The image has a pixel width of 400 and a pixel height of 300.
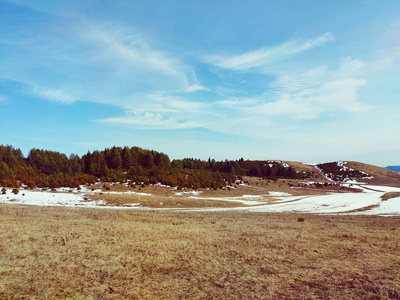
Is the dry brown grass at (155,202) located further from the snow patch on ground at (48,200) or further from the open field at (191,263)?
the open field at (191,263)

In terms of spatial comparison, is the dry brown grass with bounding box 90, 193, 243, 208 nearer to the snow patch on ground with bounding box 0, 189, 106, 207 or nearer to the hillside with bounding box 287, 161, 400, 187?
the snow patch on ground with bounding box 0, 189, 106, 207

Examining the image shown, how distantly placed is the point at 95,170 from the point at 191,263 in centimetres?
6734

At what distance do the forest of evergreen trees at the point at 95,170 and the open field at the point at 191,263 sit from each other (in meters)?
46.2

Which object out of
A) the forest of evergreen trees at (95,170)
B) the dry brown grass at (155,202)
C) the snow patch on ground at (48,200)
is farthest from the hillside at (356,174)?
the snow patch on ground at (48,200)

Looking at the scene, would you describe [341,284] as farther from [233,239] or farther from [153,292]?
[233,239]

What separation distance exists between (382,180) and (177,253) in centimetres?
13011

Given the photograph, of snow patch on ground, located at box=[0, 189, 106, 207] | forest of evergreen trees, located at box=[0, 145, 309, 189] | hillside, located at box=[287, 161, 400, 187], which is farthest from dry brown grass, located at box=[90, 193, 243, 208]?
hillside, located at box=[287, 161, 400, 187]

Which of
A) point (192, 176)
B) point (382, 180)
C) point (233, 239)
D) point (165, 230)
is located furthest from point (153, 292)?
point (382, 180)

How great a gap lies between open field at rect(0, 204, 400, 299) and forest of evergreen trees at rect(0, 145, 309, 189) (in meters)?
46.2

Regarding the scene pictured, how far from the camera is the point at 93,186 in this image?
58.7 metres

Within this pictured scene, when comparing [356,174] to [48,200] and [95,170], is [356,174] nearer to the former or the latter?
[95,170]

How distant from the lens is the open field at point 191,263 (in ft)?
26.8

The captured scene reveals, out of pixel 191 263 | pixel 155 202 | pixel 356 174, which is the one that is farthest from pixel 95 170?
pixel 356 174

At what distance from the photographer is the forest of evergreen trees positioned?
58.5 meters
